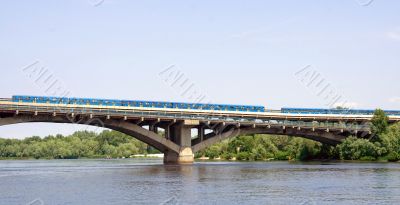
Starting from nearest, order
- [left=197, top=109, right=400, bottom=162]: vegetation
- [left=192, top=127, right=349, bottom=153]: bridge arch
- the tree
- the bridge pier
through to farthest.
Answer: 1. the bridge pier
2. [left=192, top=127, right=349, bottom=153]: bridge arch
3. [left=197, top=109, right=400, bottom=162]: vegetation
4. the tree

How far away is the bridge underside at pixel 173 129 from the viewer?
83.1 m

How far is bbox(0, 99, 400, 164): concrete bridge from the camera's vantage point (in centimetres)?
8206

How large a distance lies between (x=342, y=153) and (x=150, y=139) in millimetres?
35721

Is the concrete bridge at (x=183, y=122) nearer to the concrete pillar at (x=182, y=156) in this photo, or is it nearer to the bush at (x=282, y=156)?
the concrete pillar at (x=182, y=156)

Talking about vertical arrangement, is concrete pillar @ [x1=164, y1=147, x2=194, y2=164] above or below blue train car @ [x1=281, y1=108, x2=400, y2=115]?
below

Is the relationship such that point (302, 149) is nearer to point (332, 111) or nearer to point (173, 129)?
point (332, 111)

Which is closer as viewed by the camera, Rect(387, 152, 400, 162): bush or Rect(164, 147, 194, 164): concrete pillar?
Rect(164, 147, 194, 164): concrete pillar

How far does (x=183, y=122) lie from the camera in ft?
299

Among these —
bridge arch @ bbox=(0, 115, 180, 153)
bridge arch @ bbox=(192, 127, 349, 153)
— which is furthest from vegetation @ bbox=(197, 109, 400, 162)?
bridge arch @ bbox=(0, 115, 180, 153)

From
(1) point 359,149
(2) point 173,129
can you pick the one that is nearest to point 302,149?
(1) point 359,149

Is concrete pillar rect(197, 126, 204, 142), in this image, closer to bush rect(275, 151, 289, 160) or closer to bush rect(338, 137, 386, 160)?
bush rect(338, 137, 386, 160)

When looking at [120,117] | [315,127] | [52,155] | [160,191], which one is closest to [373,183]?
[160,191]

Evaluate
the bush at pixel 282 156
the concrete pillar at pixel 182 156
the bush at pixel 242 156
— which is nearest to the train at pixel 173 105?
the concrete pillar at pixel 182 156

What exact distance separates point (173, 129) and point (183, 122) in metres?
6.15
